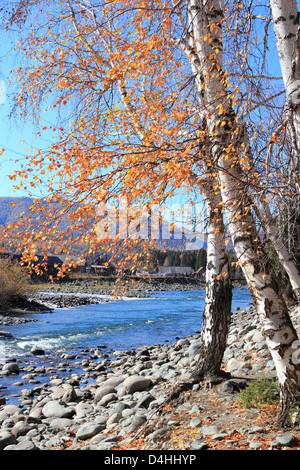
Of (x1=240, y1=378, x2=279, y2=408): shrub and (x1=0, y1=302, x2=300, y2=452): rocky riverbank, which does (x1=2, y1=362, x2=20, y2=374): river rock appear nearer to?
(x1=0, y1=302, x2=300, y2=452): rocky riverbank

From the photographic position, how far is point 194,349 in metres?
10.7

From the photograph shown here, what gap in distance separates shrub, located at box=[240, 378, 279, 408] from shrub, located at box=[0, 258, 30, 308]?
25006mm

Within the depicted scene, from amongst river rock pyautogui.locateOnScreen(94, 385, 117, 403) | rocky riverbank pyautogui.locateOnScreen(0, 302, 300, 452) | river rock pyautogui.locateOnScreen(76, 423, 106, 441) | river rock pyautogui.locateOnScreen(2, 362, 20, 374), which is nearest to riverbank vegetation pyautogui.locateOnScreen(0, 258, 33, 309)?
river rock pyautogui.locateOnScreen(2, 362, 20, 374)

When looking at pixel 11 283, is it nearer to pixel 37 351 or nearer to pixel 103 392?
pixel 37 351

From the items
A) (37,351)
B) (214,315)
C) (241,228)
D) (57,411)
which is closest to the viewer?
(241,228)

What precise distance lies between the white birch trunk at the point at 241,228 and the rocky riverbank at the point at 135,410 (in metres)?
0.79

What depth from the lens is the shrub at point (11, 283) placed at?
92.2ft

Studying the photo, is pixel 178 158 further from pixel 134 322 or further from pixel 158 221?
pixel 134 322

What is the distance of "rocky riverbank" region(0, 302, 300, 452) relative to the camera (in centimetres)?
479

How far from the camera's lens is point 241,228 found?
4.80 m

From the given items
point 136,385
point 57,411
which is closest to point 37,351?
point 57,411

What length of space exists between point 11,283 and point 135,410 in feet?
78.9

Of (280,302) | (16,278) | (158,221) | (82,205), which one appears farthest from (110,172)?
(16,278)

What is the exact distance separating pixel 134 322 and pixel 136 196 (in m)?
18.6
